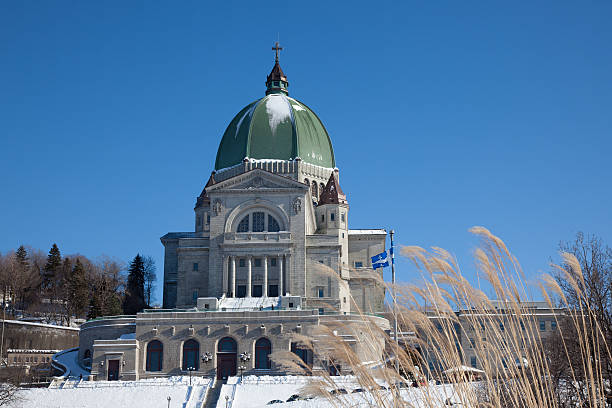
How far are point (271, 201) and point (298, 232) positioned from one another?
12.9ft

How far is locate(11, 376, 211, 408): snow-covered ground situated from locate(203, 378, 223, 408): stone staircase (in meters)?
0.41

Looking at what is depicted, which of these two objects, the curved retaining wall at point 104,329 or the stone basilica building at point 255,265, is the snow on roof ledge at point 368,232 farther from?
the curved retaining wall at point 104,329

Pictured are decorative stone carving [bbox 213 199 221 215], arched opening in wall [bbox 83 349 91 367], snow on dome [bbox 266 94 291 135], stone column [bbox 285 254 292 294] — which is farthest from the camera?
snow on dome [bbox 266 94 291 135]

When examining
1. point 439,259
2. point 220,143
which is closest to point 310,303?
point 220,143

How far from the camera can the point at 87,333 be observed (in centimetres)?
6238

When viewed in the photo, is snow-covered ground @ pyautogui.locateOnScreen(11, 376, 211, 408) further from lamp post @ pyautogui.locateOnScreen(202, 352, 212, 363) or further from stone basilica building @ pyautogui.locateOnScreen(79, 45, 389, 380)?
stone basilica building @ pyautogui.locateOnScreen(79, 45, 389, 380)

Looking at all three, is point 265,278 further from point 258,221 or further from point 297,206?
point 297,206

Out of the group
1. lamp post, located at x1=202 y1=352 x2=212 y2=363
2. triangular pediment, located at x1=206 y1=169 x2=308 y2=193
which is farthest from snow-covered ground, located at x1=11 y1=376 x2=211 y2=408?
triangular pediment, located at x1=206 y1=169 x2=308 y2=193

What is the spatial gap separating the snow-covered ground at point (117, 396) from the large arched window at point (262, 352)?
26.2ft

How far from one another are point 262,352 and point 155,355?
8.45 m

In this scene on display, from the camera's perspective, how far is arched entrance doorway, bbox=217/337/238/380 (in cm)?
5719

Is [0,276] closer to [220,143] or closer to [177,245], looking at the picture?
[177,245]

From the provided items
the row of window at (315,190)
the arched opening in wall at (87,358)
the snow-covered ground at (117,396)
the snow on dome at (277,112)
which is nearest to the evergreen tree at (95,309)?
the arched opening in wall at (87,358)

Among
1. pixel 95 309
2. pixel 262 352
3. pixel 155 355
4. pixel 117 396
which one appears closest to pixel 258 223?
pixel 262 352
